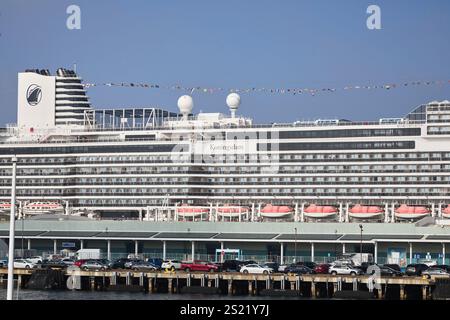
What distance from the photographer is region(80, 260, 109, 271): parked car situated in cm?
7494

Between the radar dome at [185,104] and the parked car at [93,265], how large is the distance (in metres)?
44.0

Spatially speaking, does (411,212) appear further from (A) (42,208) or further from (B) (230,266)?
(A) (42,208)

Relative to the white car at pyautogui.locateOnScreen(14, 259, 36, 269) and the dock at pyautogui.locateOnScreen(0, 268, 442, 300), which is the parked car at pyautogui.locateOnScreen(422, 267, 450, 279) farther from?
the white car at pyautogui.locateOnScreen(14, 259, 36, 269)

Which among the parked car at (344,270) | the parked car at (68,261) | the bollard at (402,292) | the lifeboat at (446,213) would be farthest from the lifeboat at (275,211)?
the bollard at (402,292)

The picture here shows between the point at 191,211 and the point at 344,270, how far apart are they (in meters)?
42.1

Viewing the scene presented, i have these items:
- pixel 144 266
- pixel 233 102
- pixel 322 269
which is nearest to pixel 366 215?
pixel 233 102

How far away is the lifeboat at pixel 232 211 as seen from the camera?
10906 cm

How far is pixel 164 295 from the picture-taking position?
6681 centimetres

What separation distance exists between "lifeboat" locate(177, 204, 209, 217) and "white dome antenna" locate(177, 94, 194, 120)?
1320 centimetres

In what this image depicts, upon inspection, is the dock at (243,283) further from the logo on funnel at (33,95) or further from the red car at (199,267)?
the logo on funnel at (33,95)

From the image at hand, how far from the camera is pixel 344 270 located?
6981 centimetres
